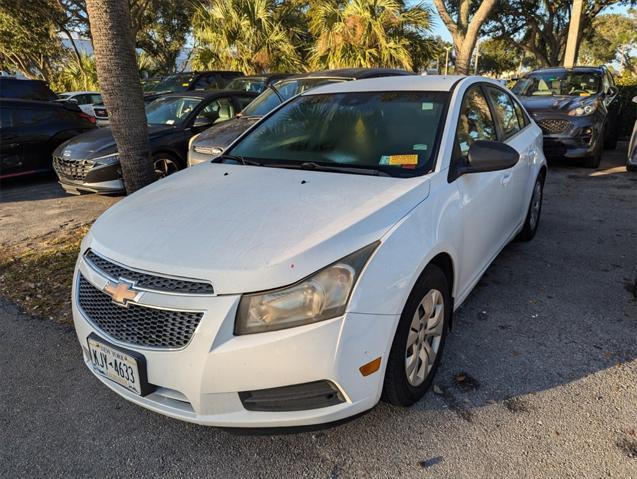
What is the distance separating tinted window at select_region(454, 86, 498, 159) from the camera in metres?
2.89

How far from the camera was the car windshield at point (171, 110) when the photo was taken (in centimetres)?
733

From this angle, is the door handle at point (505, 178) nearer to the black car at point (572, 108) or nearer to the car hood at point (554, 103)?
the black car at point (572, 108)

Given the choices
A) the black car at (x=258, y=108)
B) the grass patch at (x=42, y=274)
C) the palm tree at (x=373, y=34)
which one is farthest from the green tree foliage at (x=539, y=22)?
the grass patch at (x=42, y=274)

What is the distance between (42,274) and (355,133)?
3075 mm

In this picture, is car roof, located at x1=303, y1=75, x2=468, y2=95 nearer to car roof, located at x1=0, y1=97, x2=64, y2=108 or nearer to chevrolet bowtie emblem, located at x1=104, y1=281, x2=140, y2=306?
chevrolet bowtie emblem, located at x1=104, y1=281, x2=140, y2=306

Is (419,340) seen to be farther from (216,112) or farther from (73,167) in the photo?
(216,112)

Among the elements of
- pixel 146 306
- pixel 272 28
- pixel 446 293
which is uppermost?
pixel 272 28

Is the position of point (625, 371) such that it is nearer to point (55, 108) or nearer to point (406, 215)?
point (406, 215)

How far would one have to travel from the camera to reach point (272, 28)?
14453mm

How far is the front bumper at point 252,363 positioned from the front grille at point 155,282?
3 centimetres

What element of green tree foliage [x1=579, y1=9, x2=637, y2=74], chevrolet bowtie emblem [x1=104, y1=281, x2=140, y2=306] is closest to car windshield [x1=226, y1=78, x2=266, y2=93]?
chevrolet bowtie emblem [x1=104, y1=281, x2=140, y2=306]

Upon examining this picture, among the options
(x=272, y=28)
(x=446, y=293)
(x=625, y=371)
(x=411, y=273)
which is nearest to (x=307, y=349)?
(x=411, y=273)

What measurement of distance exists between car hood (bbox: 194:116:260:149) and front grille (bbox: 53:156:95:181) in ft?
5.11

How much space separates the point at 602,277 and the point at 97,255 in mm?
3707
